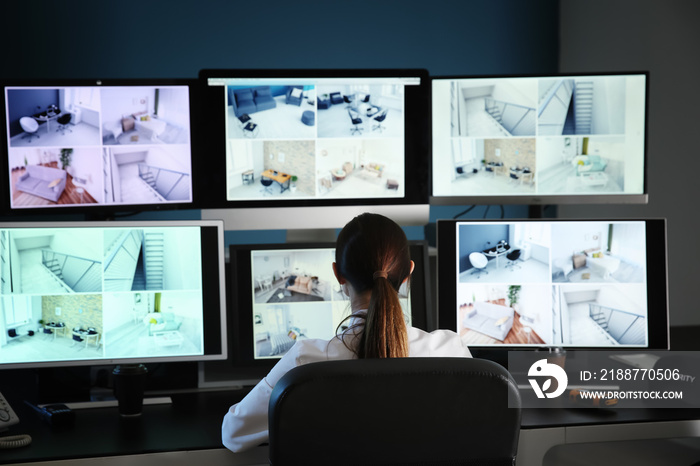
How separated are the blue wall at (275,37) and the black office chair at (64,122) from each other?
1116mm

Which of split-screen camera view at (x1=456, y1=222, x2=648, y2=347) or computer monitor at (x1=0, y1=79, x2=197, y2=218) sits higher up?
computer monitor at (x1=0, y1=79, x2=197, y2=218)

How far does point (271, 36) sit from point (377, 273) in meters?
1.98

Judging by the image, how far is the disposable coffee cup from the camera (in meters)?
1.51

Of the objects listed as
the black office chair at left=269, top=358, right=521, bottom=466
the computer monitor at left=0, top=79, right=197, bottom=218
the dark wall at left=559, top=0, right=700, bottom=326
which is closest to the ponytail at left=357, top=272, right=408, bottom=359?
the black office chair at left=269, top=358, right=521, bottom=466

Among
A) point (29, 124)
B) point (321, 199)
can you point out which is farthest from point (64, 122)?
point (321, 199)

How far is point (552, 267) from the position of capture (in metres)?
1.75

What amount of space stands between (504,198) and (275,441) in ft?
3.77

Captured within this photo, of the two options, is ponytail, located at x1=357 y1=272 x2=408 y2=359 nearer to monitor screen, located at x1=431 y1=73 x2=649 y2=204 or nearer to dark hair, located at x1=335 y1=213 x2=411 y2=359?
dark hair, located at x1=335 y1=213 x2=411 y2=359

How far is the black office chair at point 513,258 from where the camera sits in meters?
1.75

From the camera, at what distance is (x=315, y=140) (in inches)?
71.1

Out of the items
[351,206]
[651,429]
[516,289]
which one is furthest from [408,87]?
[651,429]

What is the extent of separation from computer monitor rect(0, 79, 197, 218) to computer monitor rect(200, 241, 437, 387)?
264 mm

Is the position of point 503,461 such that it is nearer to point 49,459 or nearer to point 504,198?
point 49,459

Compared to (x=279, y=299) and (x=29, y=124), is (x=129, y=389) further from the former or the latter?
(x=29, y=124)
